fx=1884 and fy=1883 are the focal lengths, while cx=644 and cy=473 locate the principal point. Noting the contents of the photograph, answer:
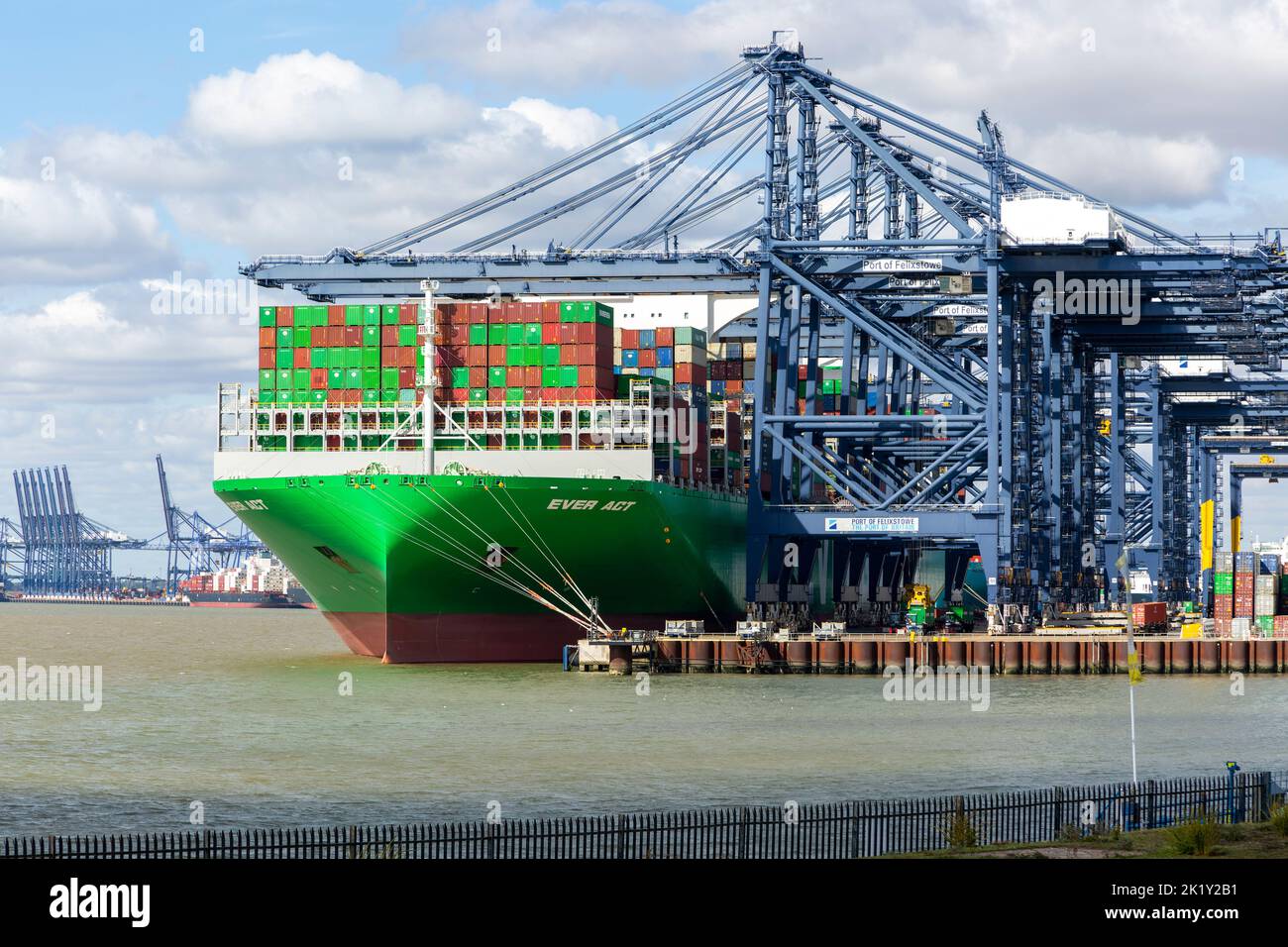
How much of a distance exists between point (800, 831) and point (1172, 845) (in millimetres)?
4731

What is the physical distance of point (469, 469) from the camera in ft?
217

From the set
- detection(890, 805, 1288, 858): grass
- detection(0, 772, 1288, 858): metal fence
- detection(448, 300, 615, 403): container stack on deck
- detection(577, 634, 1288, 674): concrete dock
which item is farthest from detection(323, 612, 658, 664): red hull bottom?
detection(890, 805, 1288, 858): grass

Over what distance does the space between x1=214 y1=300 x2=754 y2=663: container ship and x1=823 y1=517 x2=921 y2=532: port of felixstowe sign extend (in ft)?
21.7

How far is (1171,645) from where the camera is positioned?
67.9 m

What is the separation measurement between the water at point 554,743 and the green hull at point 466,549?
1.59m

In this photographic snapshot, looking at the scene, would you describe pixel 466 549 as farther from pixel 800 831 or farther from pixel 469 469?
pixel 800 831

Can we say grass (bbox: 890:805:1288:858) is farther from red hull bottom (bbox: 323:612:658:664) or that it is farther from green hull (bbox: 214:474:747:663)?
red hull bottom (bbox: 323:612:658:664)

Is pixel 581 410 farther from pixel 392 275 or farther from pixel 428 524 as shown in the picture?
pixel 392 275

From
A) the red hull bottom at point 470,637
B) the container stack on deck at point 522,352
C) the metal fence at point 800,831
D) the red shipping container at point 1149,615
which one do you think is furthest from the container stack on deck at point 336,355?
the metal fence at point 800,831

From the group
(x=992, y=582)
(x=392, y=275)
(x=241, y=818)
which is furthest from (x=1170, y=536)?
(x=241, y=818)

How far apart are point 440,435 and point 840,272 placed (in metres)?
17.7

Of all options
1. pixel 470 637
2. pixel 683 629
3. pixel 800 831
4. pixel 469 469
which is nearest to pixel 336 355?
pixel 469 469

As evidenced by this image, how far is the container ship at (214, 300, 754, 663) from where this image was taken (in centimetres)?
6325

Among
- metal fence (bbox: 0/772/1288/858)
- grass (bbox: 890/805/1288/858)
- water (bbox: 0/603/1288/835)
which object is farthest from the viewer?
water (bbox: 0/603/1288/835)
